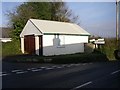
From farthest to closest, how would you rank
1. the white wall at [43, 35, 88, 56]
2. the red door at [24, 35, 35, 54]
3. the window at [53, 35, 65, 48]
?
1. the window at [53, 35, 65, 48]
2. the red door at [24, 35, 35, 54]
3. the white wall at [43, 35, 88, 56]

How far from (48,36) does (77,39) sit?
21.8ft

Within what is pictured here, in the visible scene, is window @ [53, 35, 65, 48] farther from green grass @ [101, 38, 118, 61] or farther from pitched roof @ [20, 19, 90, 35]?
green grass @ [101, 38, 118, 61]

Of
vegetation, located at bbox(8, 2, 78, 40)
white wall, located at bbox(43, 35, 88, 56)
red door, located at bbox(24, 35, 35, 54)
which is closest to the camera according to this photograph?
white wall, located at bbox(43, 35, 88, 56)

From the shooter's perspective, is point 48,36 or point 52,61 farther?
point 48,36

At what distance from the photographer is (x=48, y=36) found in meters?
34.9

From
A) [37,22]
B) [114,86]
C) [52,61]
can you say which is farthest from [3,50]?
[114,86]

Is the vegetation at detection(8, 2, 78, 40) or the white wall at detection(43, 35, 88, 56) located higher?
the vegetation at detection(8, 2, 78, 40)

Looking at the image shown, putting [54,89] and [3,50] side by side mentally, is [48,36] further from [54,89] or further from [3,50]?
[54,89]

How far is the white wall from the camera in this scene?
113 ft

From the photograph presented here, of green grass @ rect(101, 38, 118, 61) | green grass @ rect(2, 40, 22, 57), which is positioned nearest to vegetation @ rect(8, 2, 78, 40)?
green grass @ rect(2, 40, 22, 57)

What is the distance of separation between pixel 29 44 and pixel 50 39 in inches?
112

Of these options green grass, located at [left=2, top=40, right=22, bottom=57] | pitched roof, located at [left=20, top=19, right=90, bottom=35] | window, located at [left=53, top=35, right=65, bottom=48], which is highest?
pitched roof, located at [left=20, top=19, right=90, bottom=35]

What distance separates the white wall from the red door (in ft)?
6.52

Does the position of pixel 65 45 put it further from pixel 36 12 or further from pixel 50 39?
pixel 36 12
